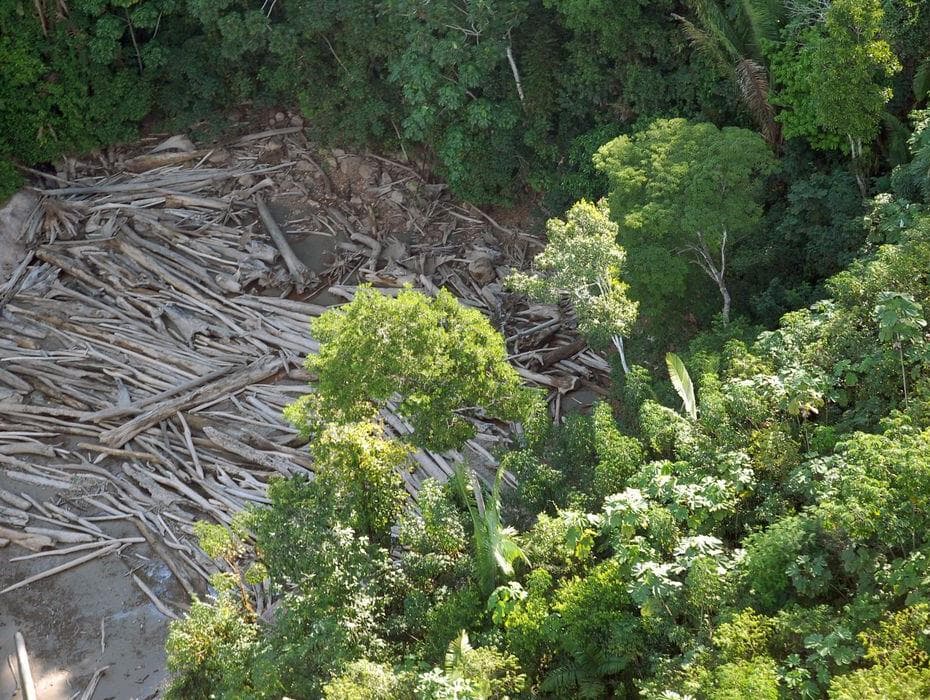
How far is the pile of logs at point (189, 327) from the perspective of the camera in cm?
1644

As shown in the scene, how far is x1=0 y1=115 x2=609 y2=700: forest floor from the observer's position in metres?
15.4

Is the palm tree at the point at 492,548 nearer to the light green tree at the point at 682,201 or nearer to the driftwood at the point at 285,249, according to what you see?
the light green tree at the point at 682,201

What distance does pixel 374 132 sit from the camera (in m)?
22.6

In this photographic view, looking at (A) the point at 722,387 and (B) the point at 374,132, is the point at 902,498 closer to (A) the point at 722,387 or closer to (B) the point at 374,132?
(A) the point at 722,387

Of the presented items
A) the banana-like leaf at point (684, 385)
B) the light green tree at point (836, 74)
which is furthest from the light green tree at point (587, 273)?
the light green tree at point (836, 74)

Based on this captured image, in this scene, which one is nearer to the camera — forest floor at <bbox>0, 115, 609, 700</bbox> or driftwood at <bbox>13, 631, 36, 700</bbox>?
driftwood at <bbox>13, 631, 36, 700</bbox>

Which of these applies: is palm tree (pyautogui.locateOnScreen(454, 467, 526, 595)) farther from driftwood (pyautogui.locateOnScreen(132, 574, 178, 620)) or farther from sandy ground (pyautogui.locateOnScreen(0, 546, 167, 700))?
driftwood (pyautogui.locateOnScreen(132, 574, 178, 620))

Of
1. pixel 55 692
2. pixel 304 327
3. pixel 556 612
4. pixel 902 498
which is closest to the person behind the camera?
pixel 902 498

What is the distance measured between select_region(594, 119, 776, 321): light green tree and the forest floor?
3.43 metres

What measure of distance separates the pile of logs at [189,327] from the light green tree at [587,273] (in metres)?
3.43

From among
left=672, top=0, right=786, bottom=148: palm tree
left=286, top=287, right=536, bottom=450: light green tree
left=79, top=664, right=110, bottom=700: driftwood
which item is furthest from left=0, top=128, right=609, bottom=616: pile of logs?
left=672, top=0, right=786, bottom=148: palm tree

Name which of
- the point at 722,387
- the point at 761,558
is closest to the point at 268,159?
the point at 722,387

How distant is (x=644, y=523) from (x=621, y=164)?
720 centimetres

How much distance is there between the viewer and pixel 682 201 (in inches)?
574
